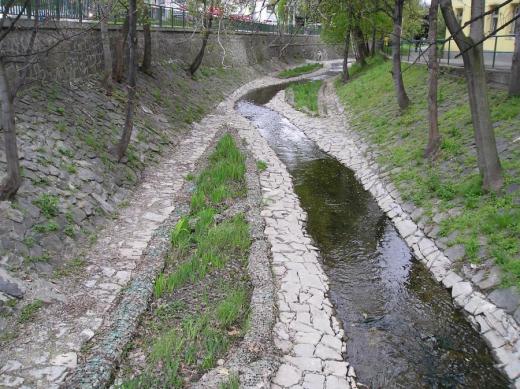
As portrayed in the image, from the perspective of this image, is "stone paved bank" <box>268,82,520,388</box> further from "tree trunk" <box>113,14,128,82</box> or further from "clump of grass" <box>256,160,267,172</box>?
"tree trunk" <box>113,14,128,82</box>

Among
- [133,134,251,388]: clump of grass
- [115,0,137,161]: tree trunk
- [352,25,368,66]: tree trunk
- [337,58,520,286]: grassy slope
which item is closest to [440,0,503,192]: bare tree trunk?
[337,58,520,286]: grassy slope

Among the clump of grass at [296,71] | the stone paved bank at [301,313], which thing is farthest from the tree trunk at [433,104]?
the clump of grass at [296,71]

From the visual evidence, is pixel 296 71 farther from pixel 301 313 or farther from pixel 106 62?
pixel 301 313

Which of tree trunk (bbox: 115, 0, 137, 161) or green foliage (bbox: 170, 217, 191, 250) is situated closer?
green foliage (bbox: 170, 217, 191, 250)

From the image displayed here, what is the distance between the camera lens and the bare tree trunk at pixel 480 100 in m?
9.95

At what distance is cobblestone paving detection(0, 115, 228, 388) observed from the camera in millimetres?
5986

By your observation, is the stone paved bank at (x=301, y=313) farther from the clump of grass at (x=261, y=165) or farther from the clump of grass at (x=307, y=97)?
the clump of grass at (x=307, y=97)

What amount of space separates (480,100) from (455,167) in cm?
218

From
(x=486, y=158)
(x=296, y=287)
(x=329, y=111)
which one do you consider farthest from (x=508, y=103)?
(x=329, y=111)

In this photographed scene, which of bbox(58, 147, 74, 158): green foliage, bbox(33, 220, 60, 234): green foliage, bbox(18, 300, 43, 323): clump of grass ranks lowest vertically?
bbox(18, 300, 43, 323): clump of grass

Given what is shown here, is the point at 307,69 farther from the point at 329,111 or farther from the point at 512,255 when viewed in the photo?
the point at 512,255

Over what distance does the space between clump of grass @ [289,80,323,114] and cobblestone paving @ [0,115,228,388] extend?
14.9 m

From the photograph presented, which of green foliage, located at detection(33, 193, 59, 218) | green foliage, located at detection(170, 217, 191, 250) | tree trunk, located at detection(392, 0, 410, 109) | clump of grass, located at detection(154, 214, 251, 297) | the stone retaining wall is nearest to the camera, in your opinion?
clump of grass, located at detection(154, 214, 251, 297)

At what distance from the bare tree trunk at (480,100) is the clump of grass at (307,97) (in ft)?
49.8
